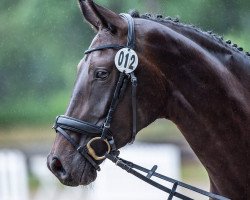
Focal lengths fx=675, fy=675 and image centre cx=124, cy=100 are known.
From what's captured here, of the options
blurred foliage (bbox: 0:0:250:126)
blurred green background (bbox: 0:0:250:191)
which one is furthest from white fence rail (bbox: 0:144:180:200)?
blurred foliage (bbox: 0:0:250:126)

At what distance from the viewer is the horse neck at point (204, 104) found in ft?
12.0

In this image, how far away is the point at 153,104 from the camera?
361cm

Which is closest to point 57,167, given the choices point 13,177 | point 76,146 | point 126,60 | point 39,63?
point 76,146

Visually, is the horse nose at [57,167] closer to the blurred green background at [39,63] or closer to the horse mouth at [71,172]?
the horse mouth at [71,172]

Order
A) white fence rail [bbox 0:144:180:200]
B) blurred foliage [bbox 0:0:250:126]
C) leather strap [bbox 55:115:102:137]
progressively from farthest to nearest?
blurred foliage [bbox 0:0:250:126] < white fence rail [bbox 0:144:180:200] < leather strap [bbox 55:115:102:137]

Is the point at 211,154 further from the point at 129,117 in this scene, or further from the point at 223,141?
the point at 129,117

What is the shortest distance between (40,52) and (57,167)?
12.5 m

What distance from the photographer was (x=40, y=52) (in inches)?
623

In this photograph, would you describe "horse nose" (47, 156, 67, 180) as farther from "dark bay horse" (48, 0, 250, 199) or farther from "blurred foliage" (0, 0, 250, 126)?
"blurred foliage" (0, 0, 250, 126)

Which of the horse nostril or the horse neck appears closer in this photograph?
the horse nostril

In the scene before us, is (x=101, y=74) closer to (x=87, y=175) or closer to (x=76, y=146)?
(x=76, y=146)

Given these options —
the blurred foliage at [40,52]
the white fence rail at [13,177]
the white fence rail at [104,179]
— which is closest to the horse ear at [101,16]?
the white fence rail at [104,179]

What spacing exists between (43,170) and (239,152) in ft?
23.6

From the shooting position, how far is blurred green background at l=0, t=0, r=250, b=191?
15.0 meters
